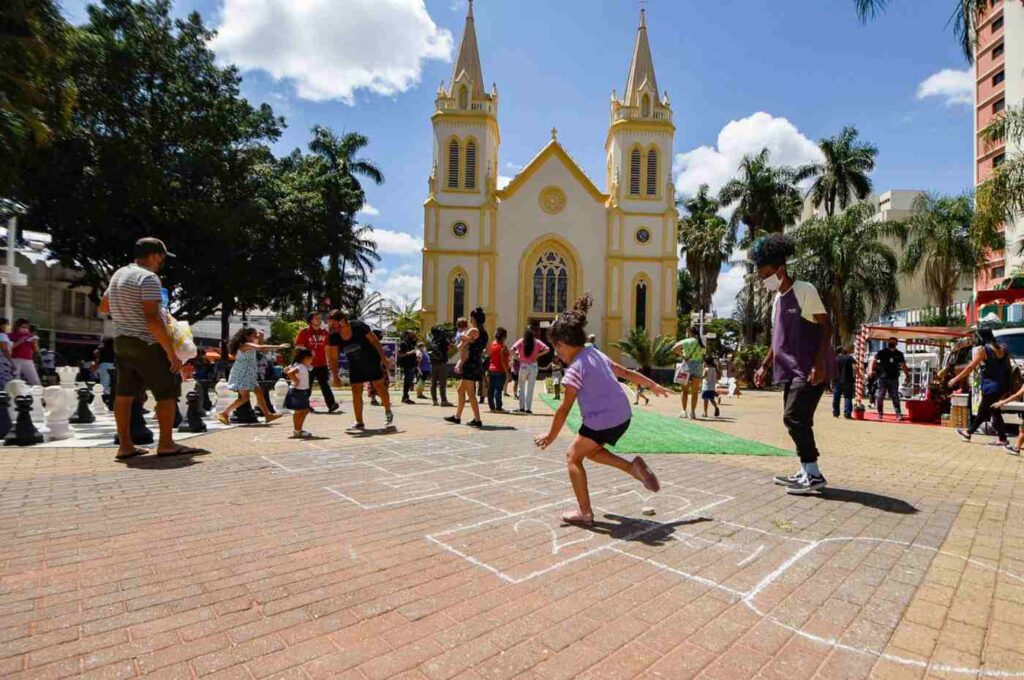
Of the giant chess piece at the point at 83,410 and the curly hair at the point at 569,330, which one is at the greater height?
the curly hair at the point at 569,330

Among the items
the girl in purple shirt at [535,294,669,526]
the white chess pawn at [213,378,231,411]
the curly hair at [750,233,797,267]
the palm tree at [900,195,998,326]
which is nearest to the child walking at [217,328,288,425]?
the white chess pawn at [213,378,231,411]

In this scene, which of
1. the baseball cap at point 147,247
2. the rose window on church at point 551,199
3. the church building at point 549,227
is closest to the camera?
the baseball cap at point 147,247

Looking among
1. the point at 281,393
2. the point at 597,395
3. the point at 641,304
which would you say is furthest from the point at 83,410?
the point at 641,304

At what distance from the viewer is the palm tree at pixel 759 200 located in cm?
3788

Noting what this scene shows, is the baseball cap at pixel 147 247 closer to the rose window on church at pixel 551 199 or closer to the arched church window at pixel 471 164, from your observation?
the arched church window at pixel 471 164

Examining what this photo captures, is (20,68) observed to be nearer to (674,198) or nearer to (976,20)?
(976,20)

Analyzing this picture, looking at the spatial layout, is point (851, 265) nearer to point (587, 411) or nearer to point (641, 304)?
point (641, 304)

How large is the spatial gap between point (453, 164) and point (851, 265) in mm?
23987

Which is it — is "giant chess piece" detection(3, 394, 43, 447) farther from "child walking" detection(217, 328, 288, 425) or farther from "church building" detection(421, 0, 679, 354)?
"church building" detection(421, 0, 679, 354)

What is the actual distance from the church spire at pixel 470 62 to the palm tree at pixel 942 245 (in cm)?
2652

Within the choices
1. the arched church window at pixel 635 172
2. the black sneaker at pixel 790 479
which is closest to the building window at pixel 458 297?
the arched church window at pixel 635 172

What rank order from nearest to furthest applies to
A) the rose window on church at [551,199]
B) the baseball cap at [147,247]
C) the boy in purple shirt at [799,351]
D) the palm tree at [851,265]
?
the boy in purple shirt at [799,351], the baseball cap at [147,247], the palm tree at [851,265], the rose window on church at [551,199]

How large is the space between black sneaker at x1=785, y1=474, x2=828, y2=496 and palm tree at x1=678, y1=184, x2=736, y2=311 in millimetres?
36879

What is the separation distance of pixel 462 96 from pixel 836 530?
39.5m
